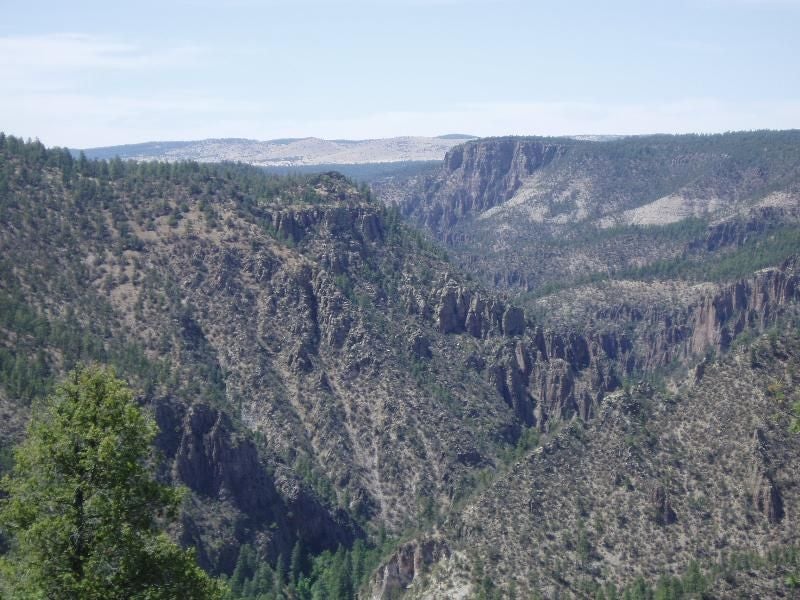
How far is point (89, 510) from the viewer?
2881 centimetres

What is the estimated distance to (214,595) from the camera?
30.8 meters

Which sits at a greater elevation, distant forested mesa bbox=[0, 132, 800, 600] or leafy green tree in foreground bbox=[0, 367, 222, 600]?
leafy green tree in foreground bbox=[0, 367, 222, 600]

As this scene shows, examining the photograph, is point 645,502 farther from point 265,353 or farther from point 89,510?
point 89,510

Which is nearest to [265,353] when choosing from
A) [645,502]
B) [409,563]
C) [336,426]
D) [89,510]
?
[336,426]

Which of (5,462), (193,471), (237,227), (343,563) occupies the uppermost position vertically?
(237,227)

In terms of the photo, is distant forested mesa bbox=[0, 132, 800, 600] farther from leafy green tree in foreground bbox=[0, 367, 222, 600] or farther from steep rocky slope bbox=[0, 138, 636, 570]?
steep rocky slope bbox=[0, 138, 636, 570]

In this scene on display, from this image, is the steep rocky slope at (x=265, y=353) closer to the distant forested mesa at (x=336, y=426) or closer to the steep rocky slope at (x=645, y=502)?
the distant forested mesa at (x=336, y=426)

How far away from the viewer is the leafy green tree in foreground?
93.0ft

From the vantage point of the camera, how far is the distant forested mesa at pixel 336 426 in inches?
3728

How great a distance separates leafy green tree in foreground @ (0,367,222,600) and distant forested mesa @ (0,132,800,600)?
0.10m

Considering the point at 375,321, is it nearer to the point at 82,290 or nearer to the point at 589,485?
the point at 82,290

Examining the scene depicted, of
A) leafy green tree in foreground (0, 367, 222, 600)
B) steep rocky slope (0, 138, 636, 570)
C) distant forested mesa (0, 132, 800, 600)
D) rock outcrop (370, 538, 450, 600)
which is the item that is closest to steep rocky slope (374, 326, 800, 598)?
rock outcrop (370, 538, 450, 600)

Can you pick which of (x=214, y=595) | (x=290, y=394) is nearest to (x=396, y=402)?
(x=290, y=394)

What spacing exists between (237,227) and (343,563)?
8280cm
